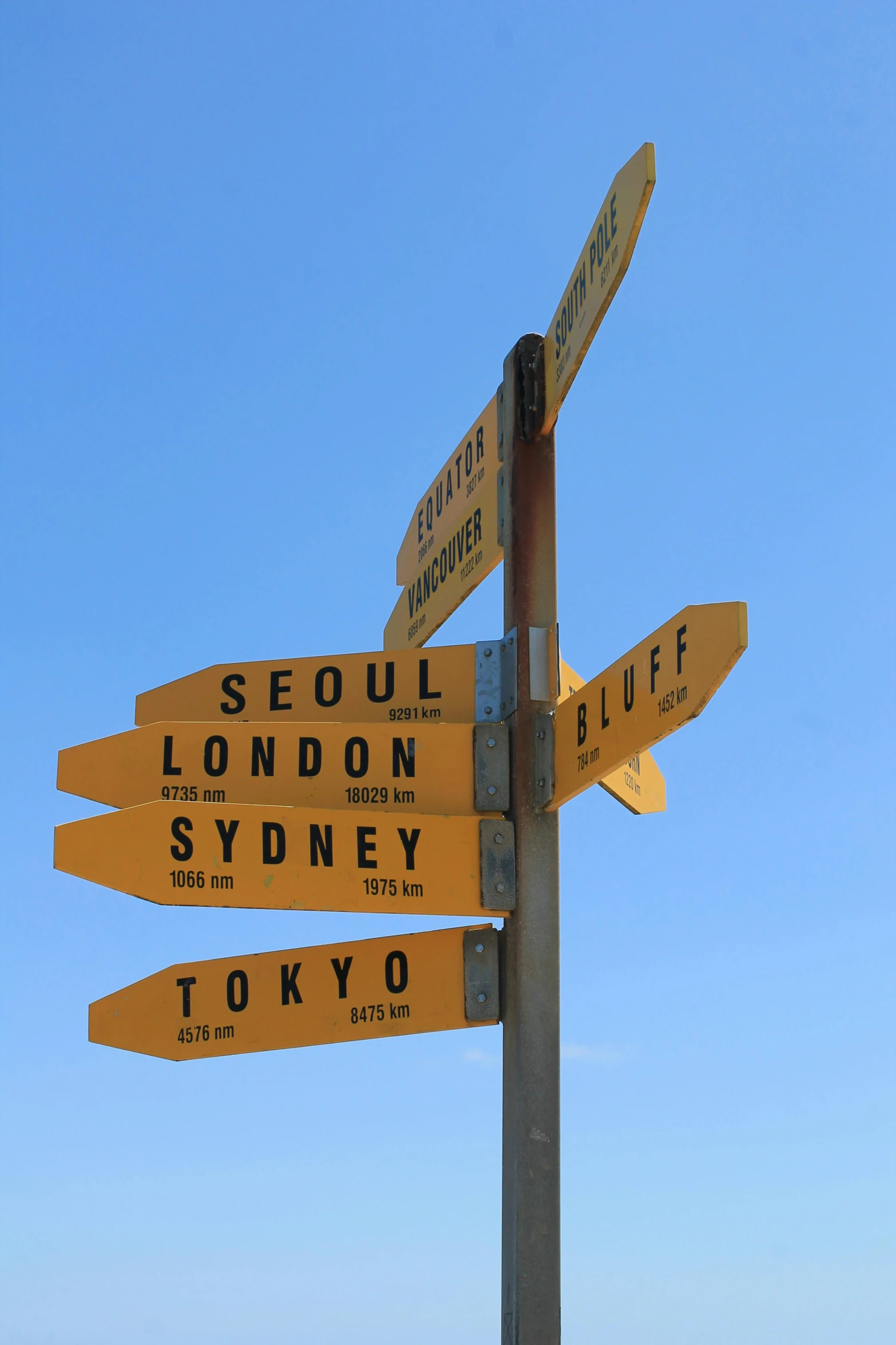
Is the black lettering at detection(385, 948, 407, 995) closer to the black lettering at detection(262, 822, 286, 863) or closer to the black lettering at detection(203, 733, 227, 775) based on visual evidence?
the black lettering at detection(262, 822, 286, 863)

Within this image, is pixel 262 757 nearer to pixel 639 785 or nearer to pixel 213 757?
pixel 213 757

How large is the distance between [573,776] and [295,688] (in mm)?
1100

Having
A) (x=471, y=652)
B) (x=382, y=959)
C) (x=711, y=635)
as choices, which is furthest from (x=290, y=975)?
(x=711, y=635)

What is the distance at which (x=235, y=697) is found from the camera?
4.71 meters

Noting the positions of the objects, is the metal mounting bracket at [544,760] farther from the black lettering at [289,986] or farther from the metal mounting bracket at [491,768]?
the black lettering at [289,986]

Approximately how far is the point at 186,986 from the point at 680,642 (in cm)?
189

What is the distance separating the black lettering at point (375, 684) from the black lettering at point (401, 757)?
0.29m

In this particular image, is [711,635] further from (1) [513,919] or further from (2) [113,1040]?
(2) [113,1040]

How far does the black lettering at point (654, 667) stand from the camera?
11.9 ft

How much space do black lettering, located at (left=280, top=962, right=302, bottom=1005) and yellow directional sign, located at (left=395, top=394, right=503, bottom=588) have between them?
169 centimetres

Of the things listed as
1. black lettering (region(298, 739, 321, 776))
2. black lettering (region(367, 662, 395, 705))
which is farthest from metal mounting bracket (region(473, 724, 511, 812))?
black lettering (region(298, 739, 321, 776))

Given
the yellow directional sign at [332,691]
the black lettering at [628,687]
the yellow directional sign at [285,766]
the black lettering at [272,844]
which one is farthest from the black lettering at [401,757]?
the black lettering at [628,687]

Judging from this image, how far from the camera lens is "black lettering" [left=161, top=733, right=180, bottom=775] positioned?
4207 mm

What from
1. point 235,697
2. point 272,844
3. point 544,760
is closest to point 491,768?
point 544,760
